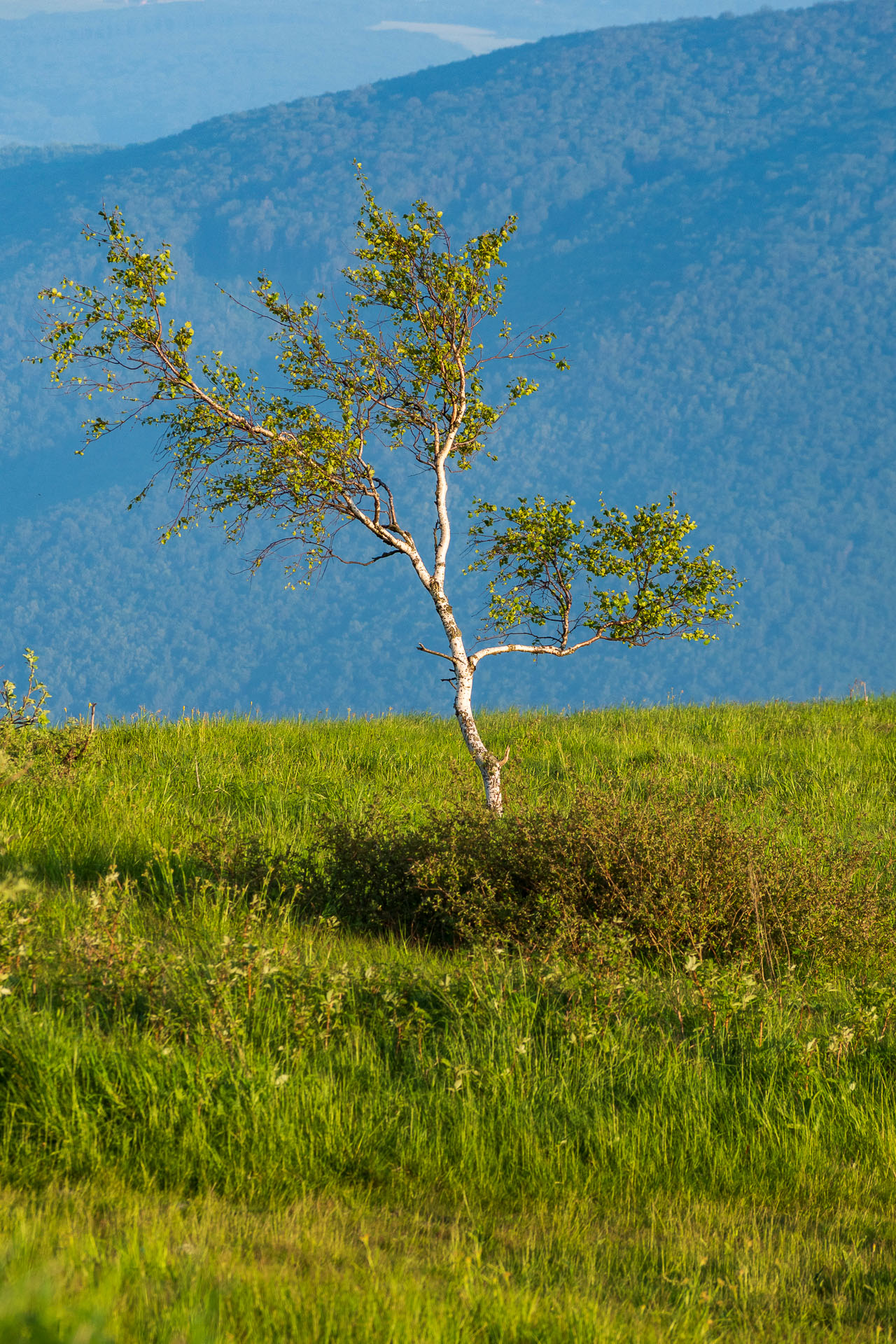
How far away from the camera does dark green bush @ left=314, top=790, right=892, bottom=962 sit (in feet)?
24.9

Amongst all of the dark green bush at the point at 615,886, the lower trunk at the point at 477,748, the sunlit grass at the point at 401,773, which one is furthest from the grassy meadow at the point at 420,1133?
the lower trunk at the point at 477,748

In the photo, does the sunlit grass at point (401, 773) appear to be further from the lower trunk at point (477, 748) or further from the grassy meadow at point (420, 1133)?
the grassy meadow at point (420, 1133)

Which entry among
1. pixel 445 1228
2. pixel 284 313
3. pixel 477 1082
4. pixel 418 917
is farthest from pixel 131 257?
pixel 445 1228

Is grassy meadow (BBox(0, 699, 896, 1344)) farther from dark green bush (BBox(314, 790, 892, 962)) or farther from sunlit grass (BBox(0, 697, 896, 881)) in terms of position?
sunlit grass (BBox(0, 697, 896, 881))

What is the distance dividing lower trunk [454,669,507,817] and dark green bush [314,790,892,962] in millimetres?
1428

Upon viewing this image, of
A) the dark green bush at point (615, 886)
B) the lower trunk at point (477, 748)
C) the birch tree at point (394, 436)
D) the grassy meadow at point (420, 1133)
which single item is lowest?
the grassy meadow at point (420, 1133)

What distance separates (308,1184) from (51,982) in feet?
6.90

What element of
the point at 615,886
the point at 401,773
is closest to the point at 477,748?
the point at 615,886

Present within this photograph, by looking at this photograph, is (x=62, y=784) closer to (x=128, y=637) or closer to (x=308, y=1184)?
(x=308, y=1184)

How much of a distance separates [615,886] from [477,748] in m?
2.96

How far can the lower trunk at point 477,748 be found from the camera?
999 cm

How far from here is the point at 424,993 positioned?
611 centimetres

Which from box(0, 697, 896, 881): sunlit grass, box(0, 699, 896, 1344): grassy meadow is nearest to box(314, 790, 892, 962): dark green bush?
box(0, 699, 896, 1344): grassy meadow

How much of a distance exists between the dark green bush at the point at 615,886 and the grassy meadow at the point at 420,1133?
0.21 metres
